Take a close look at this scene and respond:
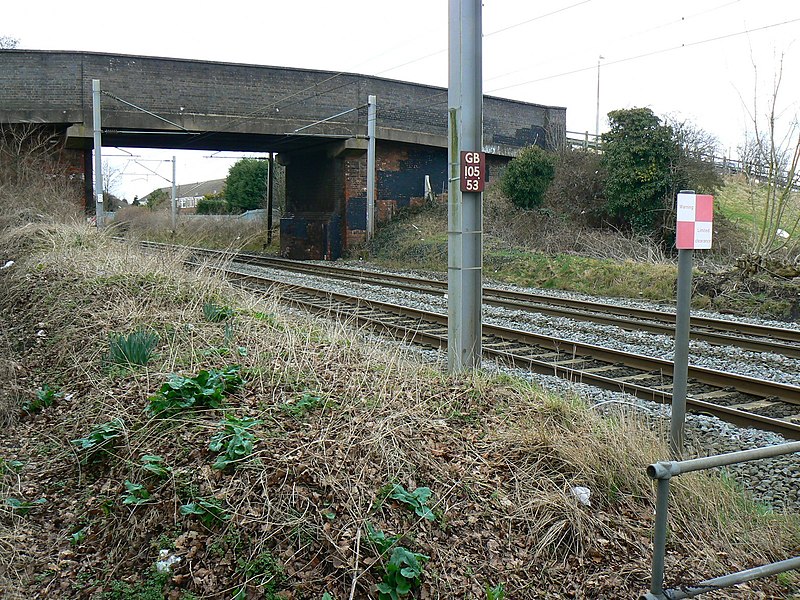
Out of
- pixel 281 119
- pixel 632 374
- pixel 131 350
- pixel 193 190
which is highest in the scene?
pixel 193 190

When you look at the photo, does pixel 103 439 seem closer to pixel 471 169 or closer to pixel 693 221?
pixel 471 169

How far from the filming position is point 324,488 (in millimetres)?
3953

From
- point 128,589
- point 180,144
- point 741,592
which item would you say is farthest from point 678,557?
point 180,144

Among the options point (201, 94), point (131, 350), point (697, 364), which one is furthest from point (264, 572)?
point (201, 94)

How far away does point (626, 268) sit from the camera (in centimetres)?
1770

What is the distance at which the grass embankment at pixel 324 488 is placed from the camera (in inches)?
143

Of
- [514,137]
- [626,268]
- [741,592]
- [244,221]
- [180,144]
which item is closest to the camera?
[741,592]

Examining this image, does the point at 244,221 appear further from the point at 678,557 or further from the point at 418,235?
the point at 678,557

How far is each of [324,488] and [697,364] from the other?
6865mm

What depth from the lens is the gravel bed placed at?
18.3 ft

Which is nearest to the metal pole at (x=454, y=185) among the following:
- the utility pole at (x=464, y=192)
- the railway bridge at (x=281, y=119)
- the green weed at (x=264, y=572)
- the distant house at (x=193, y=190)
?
the utility pole at (x=464, y=192)

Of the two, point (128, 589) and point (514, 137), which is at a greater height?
point (514, 137)

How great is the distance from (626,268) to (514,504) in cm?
1443

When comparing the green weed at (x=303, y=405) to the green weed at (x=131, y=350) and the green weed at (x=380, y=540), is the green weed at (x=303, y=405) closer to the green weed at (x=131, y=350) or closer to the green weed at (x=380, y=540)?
the green weed at (x=380, y=540)
